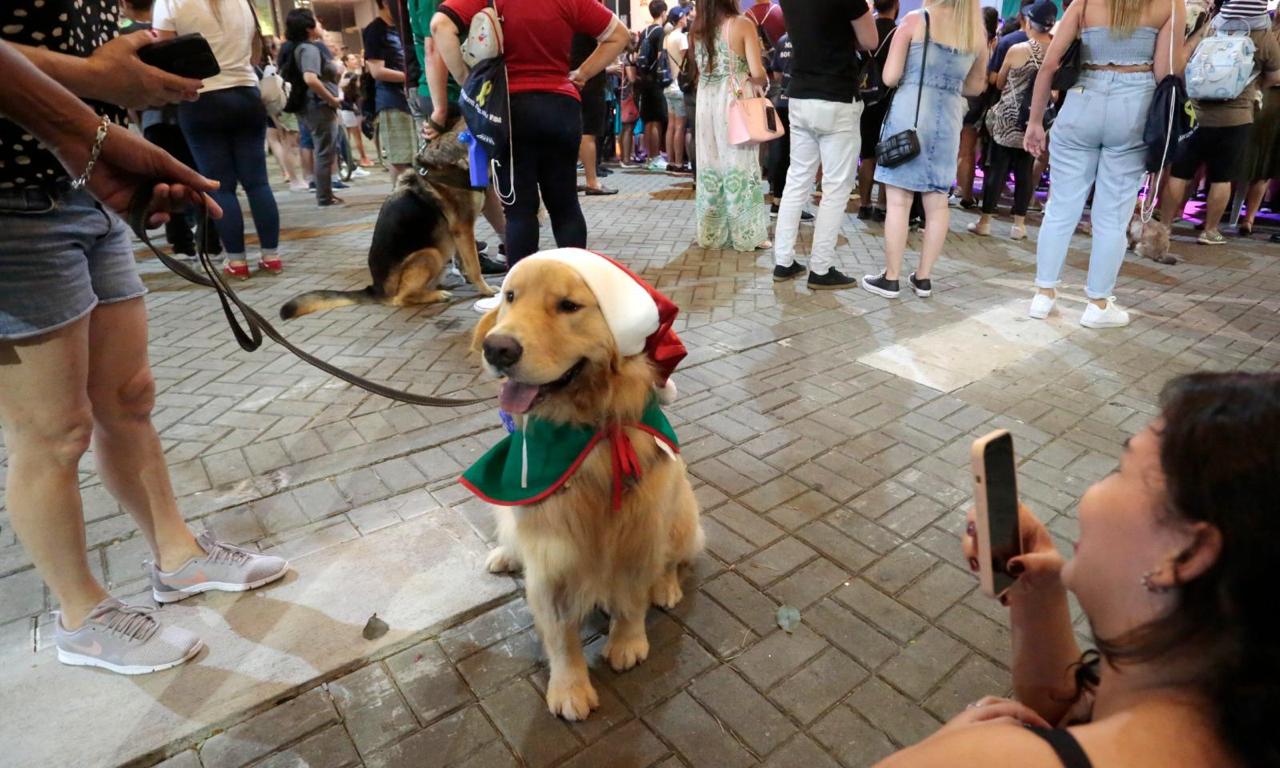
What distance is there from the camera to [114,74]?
1.51 metres

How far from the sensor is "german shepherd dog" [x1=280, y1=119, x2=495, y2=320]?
4918 mm

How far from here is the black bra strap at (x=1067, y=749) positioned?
764 millimetres

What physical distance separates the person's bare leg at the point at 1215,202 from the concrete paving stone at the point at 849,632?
7144 mm

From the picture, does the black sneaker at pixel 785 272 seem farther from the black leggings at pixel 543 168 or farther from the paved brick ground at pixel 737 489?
the black leggings at pixel 543 168

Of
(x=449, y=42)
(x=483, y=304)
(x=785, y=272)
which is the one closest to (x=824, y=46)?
(x=785, y=272)

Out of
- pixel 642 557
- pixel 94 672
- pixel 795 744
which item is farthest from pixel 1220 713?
pixel 94 672

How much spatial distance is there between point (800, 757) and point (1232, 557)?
1.27 metres

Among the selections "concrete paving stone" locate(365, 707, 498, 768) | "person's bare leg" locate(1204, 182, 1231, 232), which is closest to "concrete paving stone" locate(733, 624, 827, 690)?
"concrete paving stone" locate(365, 707, 498, 768)

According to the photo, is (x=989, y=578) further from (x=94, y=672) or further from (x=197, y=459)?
(x=197, y=459)

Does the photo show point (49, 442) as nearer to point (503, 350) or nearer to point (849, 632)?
point (503, 350)

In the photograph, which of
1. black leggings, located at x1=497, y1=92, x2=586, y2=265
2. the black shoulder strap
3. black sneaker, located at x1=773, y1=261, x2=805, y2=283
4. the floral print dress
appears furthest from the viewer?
the floral print dress

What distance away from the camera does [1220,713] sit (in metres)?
0.78

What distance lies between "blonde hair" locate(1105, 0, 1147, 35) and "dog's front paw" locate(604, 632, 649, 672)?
441cm

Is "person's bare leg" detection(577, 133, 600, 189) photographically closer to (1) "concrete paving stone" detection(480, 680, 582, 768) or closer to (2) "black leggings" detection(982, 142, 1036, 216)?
(2) "black leggings" detection(982, 142, 1036, 216)
